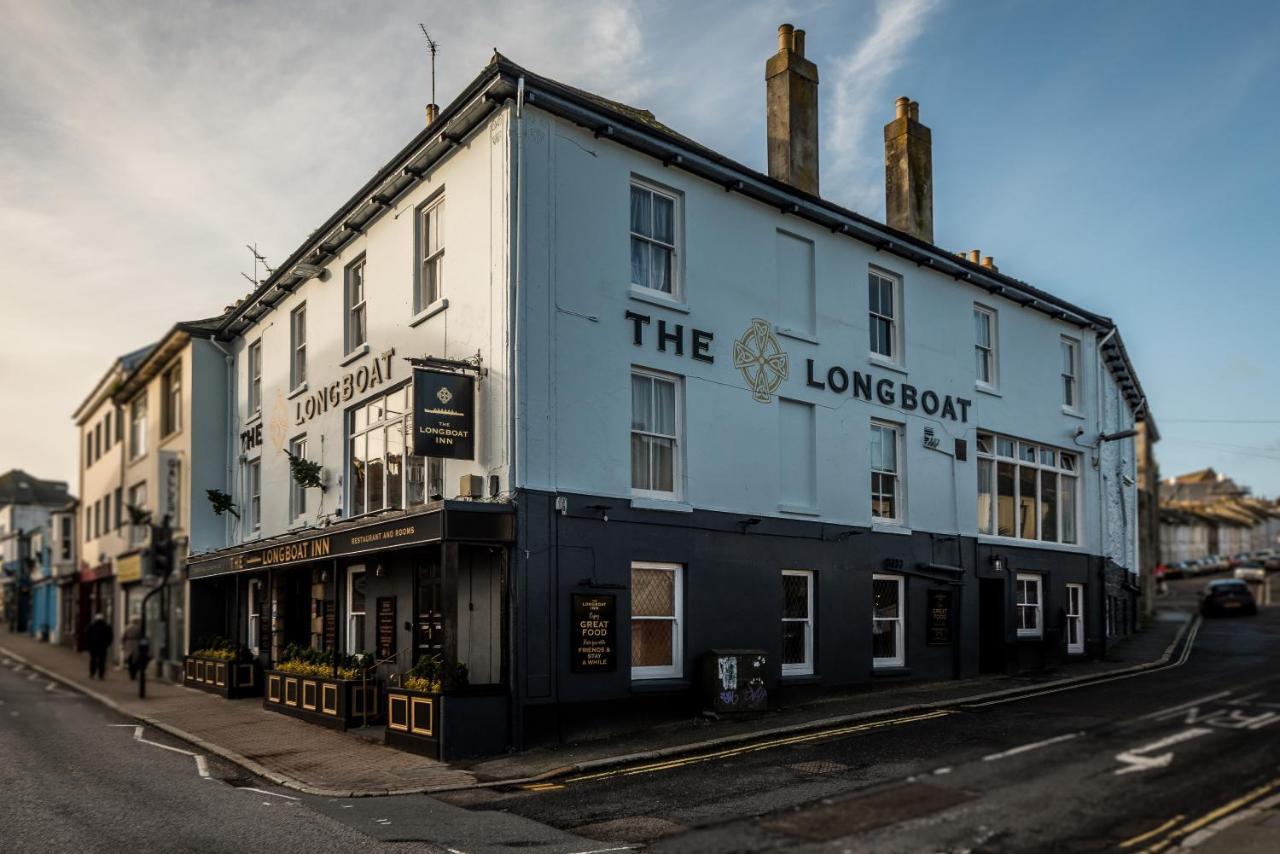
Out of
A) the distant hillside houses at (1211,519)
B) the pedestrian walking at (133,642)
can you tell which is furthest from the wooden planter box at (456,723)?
the distant hillside houses at (1211,519)

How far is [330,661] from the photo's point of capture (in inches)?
Result: 750

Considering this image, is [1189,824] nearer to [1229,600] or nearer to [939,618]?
[939,618]

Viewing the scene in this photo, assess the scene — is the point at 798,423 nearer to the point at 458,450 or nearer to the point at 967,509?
the point at 967,509

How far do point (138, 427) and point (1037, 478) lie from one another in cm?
2694

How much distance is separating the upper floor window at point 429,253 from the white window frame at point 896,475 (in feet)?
28.1

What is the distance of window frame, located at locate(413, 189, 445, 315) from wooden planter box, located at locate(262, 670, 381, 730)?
6.19 m

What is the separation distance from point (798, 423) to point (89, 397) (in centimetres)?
3354

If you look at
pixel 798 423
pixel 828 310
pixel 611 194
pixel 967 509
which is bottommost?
pixel 967 509

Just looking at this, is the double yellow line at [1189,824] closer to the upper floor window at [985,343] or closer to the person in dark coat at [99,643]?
the upper floor window at [985,343]

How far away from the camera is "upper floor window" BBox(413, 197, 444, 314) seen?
59.3ft

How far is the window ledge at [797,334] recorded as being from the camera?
1919cm

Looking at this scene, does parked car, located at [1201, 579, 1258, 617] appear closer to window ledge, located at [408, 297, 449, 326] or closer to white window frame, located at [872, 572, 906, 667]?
white window frame, located at [872, 572, 906, 667]

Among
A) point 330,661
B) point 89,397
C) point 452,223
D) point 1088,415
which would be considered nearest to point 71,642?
point 89,397

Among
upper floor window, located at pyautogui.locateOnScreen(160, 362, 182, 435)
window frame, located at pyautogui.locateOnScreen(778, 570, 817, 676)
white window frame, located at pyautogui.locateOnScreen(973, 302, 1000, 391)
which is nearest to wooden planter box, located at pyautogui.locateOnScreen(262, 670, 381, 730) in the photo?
window frame, located at pyautogui.locateOnScreen(778, 570, 817, 676)
